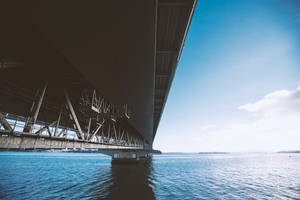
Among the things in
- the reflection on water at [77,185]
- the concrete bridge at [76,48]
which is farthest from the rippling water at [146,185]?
the concrete bridge at [76,48]

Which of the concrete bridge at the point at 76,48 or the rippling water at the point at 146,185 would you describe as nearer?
the concrete bridge at the point at 76,48

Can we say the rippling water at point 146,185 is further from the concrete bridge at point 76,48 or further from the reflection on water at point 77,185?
the concrete bridge at point 76,48

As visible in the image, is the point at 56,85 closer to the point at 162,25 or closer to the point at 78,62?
the point at 78,62

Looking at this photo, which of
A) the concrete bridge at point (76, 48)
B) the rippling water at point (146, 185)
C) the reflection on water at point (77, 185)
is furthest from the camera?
the rippling water at point (146, 185)

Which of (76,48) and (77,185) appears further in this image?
(77,185)

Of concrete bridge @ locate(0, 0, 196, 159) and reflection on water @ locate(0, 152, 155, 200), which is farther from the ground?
concrete bridge @ locate(0, 0, 196, 159)

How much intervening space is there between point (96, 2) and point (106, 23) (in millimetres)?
856

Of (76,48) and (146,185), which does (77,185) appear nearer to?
(146,185)

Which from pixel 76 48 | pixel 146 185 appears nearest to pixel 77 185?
pixel 146 185

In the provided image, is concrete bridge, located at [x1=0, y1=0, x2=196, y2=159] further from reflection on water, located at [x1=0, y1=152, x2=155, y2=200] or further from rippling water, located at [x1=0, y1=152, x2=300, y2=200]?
rippling water, located at [x1=0, y1=152, x2=300, y2=200]

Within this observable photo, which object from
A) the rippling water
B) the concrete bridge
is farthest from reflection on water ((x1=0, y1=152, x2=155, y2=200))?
the concrete bridge

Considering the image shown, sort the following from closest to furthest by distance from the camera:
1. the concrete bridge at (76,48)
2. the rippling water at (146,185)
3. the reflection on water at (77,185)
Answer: the concrete bridge at (76,48), the reflection on water at (77,185), the rippling water at (146,185)

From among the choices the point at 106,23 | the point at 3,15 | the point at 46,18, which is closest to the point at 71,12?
the point at 46,18

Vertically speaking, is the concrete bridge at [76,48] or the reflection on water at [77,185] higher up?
the concrete bridge at [76,48]
